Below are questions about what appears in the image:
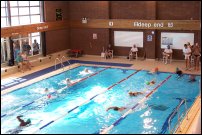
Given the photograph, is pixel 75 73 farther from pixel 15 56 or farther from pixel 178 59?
pixel 178 59

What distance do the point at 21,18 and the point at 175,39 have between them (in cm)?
985

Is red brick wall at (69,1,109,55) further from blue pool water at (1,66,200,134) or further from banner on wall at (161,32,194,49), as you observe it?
blue pool water at (1,66,200,134)

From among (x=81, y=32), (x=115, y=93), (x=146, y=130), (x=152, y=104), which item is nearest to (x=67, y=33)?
(x=81, y=32)

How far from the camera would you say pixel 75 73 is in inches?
714

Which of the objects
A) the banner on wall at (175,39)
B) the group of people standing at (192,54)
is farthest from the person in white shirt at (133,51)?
the group of people standing at (192,54)

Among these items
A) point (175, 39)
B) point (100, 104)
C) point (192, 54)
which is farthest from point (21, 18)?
point (192, 54)

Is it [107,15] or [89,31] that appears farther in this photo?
[89,31]

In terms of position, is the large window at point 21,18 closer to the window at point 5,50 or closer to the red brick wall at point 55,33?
the window at point 5,50

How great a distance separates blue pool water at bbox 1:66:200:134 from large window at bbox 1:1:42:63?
368cm

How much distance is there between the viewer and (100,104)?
41.5ft

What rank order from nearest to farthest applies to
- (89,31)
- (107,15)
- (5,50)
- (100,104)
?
(100,104) → (5,50) → (107,15) → (89,31)

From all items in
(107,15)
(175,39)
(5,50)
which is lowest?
(5,50)

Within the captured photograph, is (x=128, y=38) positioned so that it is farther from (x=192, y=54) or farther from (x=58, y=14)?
(x=58, y=14)

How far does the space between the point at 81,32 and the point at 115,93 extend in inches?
393
